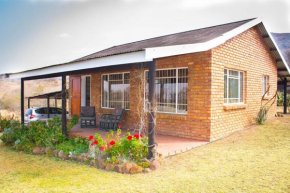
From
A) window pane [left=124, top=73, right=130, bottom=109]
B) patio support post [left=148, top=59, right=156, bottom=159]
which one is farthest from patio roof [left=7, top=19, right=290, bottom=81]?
window pane [left=124, top=73, right=130, bottom=109]

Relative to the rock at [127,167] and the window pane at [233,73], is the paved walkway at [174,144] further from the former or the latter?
the window pane at [233,73]

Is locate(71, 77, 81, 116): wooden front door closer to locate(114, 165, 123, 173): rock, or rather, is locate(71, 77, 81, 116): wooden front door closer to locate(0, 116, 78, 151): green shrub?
locate(0, 116, 78, 151): green shrub

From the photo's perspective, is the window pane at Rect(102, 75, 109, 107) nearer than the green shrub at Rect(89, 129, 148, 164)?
No

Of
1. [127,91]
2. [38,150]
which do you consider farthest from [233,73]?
[38,150]

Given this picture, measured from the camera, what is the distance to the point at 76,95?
45.8ft

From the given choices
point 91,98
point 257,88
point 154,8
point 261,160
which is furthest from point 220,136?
point 154,8

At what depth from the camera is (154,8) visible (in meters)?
15.8

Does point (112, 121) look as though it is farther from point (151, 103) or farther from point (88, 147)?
point (151, 103)

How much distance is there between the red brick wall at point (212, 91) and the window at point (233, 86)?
0.22m

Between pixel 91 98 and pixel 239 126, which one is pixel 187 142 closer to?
pixel 239 126

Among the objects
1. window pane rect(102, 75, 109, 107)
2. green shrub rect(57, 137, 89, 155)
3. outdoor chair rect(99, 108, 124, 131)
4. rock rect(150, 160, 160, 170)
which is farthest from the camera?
window pane rect(102, 75, 109, 107)

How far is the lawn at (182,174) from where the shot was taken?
14.1ft

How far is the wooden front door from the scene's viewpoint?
13.7 m

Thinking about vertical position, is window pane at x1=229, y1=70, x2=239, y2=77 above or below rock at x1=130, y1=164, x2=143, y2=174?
above
